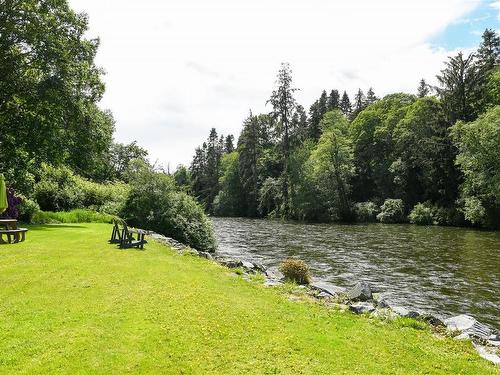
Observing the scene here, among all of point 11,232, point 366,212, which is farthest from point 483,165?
point 11,232

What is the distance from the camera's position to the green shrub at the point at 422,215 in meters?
48.8

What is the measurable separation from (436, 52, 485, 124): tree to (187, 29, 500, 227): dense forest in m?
0.11

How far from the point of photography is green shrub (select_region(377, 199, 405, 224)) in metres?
53.3

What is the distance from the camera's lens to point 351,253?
2533 cm

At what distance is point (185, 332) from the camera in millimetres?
7840

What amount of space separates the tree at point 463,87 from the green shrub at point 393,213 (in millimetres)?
12383

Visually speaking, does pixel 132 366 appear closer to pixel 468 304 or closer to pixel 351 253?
pixel 468 304

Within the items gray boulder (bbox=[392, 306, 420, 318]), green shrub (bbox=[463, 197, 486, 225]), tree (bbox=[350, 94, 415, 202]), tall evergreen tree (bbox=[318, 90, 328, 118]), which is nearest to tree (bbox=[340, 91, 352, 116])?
tall evergreen tree (bbox=[318, 90, 328, 118])

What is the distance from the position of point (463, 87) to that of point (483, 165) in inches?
636

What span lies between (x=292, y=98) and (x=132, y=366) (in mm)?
63570

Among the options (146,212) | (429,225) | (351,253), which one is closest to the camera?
(351,253)

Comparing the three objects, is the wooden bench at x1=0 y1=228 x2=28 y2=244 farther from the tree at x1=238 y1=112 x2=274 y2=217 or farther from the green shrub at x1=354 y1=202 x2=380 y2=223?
the tree at x1=238 y1=112 x2=274 y2=217

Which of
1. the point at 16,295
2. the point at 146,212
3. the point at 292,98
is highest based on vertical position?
the point at 292,98

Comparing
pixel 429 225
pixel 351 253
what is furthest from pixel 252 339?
pixel 429 225
